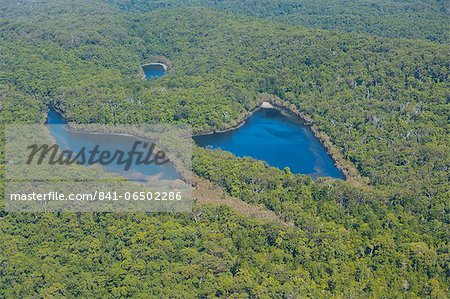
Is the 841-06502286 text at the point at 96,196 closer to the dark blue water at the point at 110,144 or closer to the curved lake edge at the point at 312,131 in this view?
the dark blue water at the point at 110,144

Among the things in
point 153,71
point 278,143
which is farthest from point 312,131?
point 153,71

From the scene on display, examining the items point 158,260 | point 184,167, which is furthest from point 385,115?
point 158,260

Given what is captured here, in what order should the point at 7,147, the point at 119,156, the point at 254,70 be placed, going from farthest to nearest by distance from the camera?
the point at 254,70
the point at 119,156
the point at 7,147

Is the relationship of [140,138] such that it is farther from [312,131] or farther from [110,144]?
[312,131]

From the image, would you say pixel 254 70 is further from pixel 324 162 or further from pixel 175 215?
pixel 175 215

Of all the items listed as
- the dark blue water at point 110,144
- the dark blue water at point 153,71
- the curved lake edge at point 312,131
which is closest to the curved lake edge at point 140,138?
the dark blue water at point 110,144

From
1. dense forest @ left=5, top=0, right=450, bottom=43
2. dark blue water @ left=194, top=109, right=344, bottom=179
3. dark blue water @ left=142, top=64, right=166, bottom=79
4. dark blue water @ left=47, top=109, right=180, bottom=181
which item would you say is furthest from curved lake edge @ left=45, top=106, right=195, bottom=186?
dense forest @ left=5, top=0, right=450, bottom=43

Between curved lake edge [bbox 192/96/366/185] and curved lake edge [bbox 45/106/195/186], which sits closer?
curved lake edge [bbox 45/106/195/186]

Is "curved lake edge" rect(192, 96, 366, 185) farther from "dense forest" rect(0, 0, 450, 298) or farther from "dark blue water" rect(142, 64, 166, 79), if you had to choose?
"dark blue water" rect(142, 64, 166, 79)
